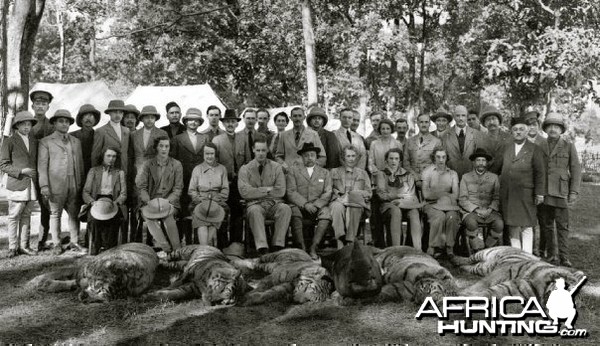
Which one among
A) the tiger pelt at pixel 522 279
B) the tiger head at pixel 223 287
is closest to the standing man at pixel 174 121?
the tiger head at pixel 223 287

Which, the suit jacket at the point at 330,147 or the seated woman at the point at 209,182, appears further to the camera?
the suit jacket at the point at 330,147

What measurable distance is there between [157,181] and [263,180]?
3.89 ft

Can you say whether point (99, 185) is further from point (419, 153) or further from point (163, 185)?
point (419, 153)

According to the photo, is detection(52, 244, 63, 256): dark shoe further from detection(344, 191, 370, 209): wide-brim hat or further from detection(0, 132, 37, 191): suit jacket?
detection(344, 191, 370, 209): wide-brim hat

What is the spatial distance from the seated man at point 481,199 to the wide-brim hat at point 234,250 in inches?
99.5

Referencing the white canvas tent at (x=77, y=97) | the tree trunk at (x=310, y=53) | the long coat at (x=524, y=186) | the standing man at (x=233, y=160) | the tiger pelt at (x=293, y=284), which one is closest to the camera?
the tiger pelt at (x=293, y=284)

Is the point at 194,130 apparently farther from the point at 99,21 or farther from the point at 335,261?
the point at 99,21

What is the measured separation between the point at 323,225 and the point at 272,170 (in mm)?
874

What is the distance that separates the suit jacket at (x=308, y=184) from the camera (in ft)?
21.3

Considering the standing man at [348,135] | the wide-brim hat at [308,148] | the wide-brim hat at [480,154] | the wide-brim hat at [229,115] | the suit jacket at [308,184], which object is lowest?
the suit jacket at [308,184]

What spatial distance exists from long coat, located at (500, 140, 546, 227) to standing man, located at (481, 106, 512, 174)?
476mm

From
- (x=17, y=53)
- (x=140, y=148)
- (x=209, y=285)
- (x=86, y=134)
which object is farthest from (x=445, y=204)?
(x=17, y=53)

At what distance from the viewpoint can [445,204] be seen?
6383 millimetres

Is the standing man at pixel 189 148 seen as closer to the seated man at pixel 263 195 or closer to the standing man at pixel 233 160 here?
the standing man at pixel 233 160
